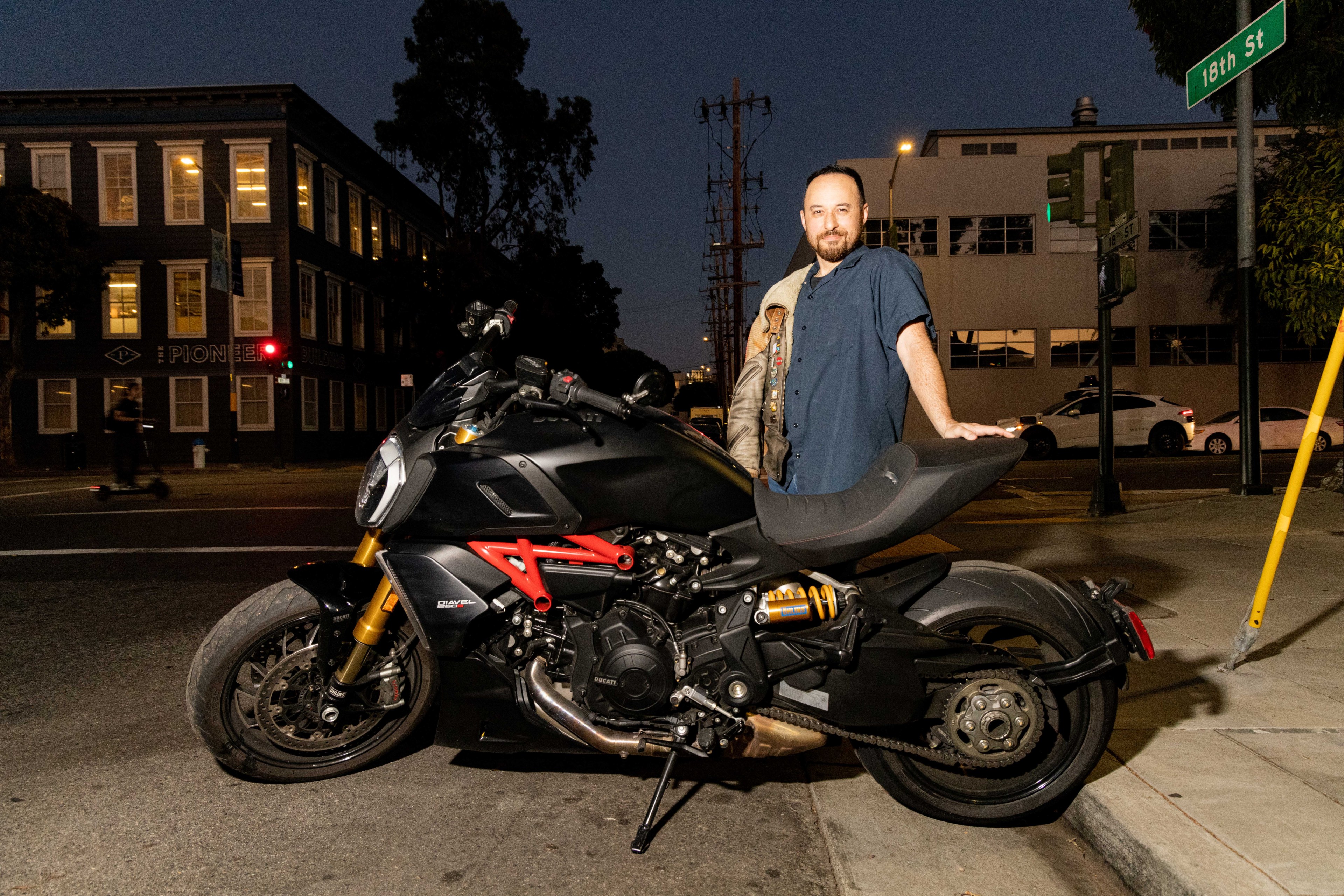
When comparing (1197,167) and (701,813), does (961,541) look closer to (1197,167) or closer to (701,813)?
(701,813)

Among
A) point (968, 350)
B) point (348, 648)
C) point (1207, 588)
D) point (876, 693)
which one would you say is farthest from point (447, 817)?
point (968, 350)

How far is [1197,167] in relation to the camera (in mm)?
28641

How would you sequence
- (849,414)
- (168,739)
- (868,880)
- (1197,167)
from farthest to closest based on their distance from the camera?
(1197,167)
(168,739)
(849,414)
(868,880)

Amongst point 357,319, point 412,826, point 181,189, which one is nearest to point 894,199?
point 357,319

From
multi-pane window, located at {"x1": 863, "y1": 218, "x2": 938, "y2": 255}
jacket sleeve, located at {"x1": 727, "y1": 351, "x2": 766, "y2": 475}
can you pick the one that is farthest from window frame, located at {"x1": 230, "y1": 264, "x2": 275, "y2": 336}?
jacket sleeve, located at {"x1": 727, "y1": 351, "x2": 766, "y2": 475}

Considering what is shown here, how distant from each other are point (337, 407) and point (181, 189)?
847cm

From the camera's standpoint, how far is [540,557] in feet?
8.28

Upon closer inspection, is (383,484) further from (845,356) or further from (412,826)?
(845,356)

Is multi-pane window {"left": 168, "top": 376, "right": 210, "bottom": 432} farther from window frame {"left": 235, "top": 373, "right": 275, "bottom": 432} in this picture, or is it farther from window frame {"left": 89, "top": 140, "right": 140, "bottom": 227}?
window frame {"left": 89, "top": 140, "right": 140, "bottom": 227}

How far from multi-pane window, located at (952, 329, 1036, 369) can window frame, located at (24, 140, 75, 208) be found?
29.8 metres

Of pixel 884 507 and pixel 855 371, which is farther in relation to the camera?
pixel 855 371

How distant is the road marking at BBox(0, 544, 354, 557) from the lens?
25.0 ft

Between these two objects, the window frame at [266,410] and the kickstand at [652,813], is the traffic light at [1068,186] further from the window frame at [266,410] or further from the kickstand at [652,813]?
the window frame at [266,410]

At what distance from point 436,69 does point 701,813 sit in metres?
30.7
